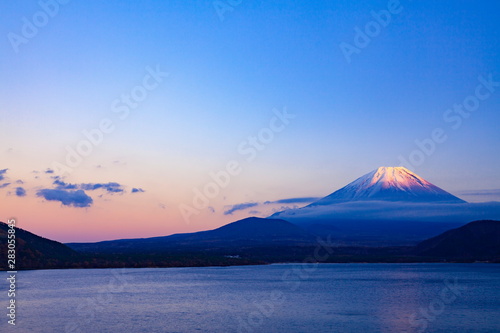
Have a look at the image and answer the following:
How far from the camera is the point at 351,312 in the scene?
36062mm

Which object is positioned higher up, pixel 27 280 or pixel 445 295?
pixel 27 280

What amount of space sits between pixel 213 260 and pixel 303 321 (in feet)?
191

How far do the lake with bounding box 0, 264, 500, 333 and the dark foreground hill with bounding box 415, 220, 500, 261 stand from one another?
40.9 meters

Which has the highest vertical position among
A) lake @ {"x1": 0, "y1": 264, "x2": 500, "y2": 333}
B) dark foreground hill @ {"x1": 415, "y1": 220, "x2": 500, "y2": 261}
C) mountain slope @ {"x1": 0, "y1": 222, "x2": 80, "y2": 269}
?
mountain slope @ {"x1": 0, "y1": 222, "x2": 80, "y2": 269}

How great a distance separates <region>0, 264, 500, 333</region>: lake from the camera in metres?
31.4

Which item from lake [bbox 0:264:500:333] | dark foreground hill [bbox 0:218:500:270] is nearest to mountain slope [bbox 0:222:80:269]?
dark foreground hill [bbox 0:218:500:270]

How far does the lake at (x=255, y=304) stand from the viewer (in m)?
31.4

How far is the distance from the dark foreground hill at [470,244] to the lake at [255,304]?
40.9 m

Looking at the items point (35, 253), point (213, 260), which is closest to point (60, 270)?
point (35, 253)

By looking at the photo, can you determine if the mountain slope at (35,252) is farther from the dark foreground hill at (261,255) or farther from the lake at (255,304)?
the lake at (255,304)

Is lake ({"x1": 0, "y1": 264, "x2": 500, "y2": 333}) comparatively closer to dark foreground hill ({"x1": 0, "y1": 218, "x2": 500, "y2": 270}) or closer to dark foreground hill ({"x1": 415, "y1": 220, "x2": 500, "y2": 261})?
dark foreground hill ({"x1": 0, "y1": 218, "x2": 500, "y2": 270})

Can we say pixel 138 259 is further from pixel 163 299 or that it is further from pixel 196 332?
pixel 196 332

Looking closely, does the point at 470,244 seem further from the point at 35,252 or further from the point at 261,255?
the point at 35,252

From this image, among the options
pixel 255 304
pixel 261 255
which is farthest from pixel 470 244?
pixel 255 304
